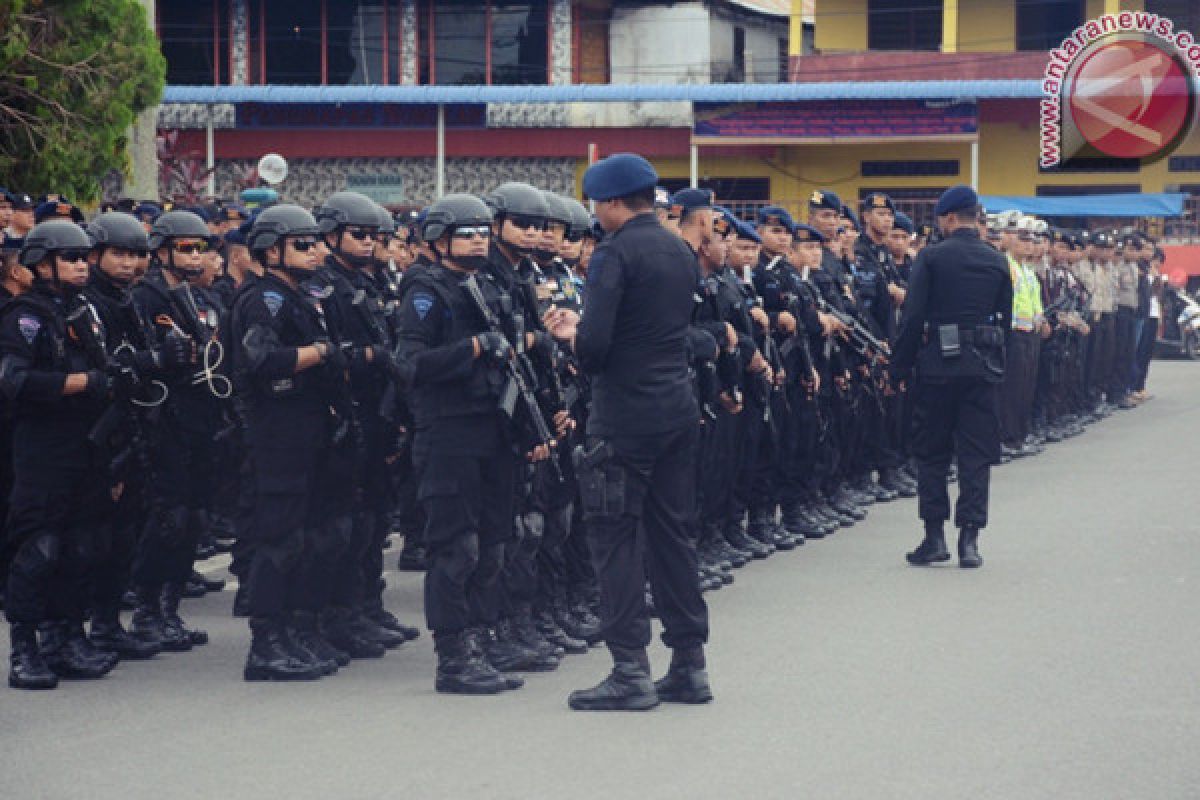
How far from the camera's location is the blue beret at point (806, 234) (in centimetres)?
1364

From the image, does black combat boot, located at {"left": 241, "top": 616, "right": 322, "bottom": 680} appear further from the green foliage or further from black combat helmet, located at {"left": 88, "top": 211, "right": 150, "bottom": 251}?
the green foliage

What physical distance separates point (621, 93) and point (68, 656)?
3467 centimetres

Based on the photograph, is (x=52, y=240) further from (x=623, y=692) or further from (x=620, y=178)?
(x=623, y=692)

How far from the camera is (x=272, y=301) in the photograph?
28.4ft

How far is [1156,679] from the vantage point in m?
8.34

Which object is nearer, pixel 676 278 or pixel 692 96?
pixel 676 278

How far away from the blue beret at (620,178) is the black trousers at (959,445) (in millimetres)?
4546

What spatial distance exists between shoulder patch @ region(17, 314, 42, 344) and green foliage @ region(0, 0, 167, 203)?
28.6 ft

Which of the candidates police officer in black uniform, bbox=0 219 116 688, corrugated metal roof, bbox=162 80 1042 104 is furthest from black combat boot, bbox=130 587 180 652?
corrugated metal roof, bbox=162 80 1042 104

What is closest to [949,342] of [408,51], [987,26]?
[987,26]

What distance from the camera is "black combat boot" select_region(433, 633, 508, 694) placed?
823 centimetres

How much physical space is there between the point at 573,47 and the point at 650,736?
3888cm

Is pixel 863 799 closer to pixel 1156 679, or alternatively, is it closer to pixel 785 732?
pixel 785 732

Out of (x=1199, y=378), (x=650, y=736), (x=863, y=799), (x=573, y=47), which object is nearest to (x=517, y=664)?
(x=650, y=736)
